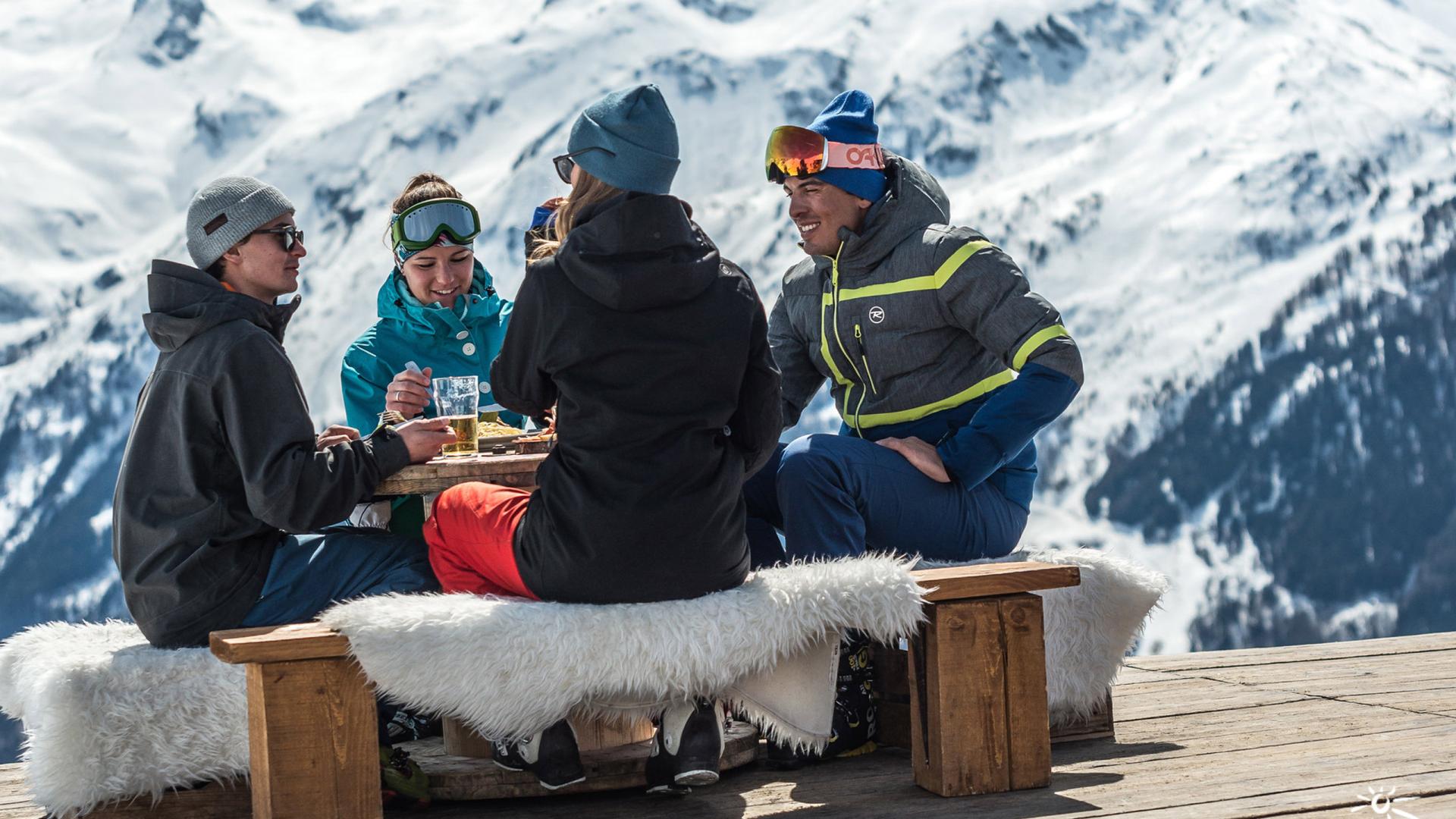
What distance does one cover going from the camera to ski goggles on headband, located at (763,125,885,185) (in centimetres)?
383

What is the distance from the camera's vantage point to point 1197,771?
3.18 meters

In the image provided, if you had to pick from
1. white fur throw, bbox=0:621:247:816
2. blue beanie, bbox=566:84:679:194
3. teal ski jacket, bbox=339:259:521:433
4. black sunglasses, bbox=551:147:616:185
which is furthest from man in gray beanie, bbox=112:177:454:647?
teal ski jacket, bbox=339:259:521:433

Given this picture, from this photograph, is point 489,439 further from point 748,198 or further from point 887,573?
point 748,198

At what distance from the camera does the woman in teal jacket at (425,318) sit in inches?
164

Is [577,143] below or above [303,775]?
above

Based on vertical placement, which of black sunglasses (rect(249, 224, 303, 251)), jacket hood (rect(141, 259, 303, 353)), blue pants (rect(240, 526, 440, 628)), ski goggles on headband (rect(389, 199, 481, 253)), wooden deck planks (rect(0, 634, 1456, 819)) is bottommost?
wooden deck planks (rect(0, 634, 1456, 819))

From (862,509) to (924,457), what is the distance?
0.65ft

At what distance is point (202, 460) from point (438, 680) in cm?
71

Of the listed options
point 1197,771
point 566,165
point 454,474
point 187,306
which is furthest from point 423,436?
point 1197,771

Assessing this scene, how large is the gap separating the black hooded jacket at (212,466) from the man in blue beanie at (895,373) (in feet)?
3.34

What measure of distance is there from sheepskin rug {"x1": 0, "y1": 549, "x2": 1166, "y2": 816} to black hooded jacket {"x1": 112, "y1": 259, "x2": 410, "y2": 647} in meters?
0.14

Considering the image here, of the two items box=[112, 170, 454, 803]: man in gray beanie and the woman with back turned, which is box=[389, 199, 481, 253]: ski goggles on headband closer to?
box=[112, 170, 454, 803]: man in gray beanie

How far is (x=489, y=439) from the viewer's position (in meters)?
3.37

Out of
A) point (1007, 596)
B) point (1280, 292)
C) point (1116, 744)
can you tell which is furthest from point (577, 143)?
point (1280, 292)
